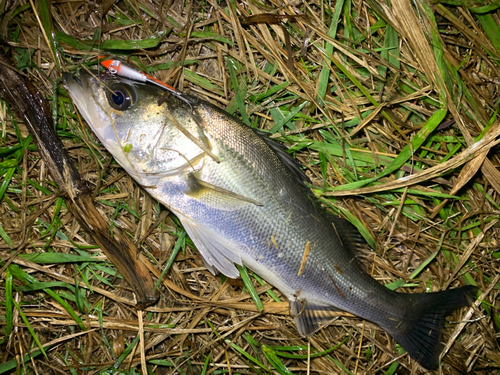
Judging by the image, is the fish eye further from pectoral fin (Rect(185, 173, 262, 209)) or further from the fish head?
pectoral fin (Rect(185, 173, 262, 209))

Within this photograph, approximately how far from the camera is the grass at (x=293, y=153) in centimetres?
265

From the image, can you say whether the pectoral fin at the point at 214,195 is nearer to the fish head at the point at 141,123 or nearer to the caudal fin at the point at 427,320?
the fish head at the point at 141,123

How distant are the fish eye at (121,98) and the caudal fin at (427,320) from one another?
2.43 m

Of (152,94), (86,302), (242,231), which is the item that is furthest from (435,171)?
(86,302)

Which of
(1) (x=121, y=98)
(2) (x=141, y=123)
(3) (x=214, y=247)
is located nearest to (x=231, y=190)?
(3) (x=214, y=247)

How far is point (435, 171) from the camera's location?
267 cm

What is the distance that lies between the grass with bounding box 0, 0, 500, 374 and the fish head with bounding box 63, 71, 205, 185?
0.48 meters

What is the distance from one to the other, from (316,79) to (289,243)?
139 cm

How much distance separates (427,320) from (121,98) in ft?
9.13

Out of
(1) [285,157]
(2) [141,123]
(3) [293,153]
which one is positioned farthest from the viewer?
(3) [293,153]

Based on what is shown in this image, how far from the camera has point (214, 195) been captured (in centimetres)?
228

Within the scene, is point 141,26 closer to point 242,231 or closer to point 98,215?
point 98,215

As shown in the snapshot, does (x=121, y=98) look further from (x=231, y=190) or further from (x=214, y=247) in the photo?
(x=214, y=247)

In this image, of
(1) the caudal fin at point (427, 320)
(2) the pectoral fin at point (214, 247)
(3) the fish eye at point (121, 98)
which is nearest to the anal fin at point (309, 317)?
(1) the caudal fin at point (427, 320)
